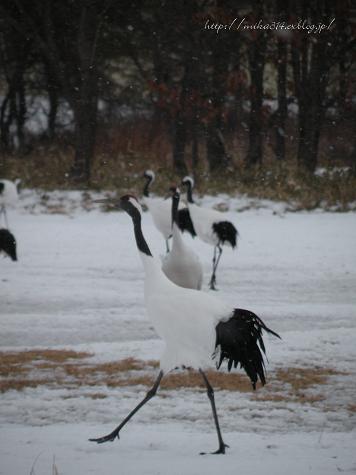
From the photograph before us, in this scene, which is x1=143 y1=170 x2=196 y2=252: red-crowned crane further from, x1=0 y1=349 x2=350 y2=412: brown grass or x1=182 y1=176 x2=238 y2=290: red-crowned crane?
x1=0 y1=349 x2=350 y2=412: brown grass

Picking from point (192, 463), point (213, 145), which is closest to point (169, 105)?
point (213, 145)

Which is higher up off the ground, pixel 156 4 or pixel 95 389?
pixel 156 4

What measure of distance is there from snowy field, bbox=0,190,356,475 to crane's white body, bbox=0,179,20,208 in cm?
38

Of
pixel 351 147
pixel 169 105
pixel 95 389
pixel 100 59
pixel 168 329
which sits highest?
pixel 100 59

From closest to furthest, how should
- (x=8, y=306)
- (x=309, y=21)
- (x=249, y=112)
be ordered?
(x=8, y=306) < (x=309, y=21) < (x=249, y=112)

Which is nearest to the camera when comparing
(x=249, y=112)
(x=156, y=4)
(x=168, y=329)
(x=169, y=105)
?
(x=168, y=329)

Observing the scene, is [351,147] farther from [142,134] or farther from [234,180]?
[142,134]

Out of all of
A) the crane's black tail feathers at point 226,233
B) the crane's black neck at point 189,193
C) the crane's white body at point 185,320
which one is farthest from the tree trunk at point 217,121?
the crane's white body at point 185,320

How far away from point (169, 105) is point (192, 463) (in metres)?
7.04

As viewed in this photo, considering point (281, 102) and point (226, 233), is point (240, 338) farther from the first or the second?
point (281, 102)

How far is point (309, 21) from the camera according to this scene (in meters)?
5.80

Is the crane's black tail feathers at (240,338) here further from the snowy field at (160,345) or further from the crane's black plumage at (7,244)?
the crane's black plumage at (7,244)

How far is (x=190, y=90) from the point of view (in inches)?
327

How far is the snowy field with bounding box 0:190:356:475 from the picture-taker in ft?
8.08
